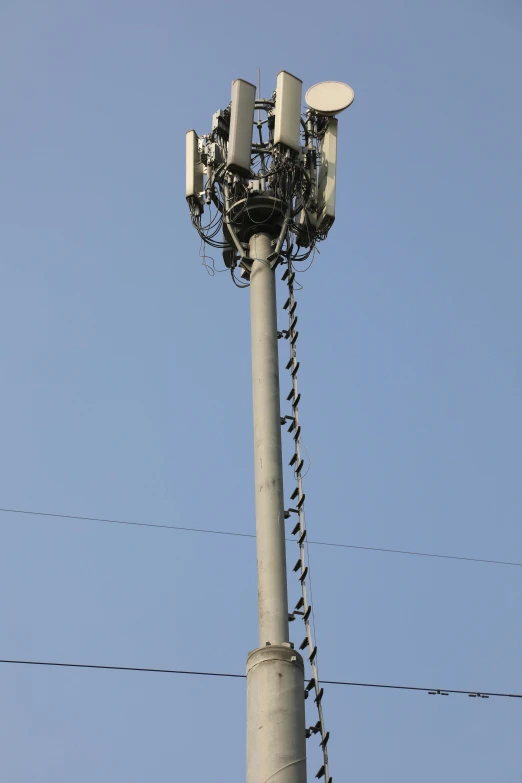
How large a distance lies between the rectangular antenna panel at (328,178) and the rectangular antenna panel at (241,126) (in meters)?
1.19

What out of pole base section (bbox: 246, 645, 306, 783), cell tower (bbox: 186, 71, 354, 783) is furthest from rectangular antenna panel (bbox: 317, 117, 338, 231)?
pole base section (bbox: 246, 645, 306, 783)

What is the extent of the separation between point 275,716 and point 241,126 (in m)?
7.42

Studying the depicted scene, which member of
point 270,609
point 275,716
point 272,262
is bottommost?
point 275,716

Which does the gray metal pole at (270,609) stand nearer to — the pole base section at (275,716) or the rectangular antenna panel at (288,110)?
the pole base section at (275,716)

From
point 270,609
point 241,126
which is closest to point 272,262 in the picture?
point 241,126

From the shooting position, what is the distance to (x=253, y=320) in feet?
40.7

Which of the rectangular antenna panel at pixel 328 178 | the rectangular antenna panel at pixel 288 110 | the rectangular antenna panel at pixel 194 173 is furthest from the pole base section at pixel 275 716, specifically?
the rectangular antenna panel at pixel 194 173

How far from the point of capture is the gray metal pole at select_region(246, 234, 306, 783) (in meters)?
9.41

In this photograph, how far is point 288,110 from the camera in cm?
1380

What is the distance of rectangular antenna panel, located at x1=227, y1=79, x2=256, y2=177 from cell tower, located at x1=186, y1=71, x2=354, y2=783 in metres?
0.02

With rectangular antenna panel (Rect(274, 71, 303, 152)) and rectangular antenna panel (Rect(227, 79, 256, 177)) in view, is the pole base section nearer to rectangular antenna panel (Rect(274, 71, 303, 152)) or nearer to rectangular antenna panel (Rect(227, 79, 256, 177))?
rectangular antenna panel (Rect(227, 79, 256, 177))

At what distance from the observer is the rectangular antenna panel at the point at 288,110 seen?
13.5 meters

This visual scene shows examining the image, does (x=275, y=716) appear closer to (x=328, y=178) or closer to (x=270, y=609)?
(x=270, y=609)

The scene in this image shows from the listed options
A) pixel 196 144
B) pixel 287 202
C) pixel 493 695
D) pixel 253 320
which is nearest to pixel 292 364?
pixel 253 320
